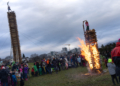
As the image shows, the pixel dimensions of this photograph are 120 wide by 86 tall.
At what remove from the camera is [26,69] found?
13703 millimetres

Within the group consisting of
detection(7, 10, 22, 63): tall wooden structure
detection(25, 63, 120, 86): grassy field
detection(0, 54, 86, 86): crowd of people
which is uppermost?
detection(7, 10, 22, 63): tall wooden structure

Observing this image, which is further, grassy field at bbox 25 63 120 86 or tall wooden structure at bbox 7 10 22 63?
tall wooden structure at bbox 7 10 22 63

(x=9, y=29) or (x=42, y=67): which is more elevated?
→ (x=9, y=29)

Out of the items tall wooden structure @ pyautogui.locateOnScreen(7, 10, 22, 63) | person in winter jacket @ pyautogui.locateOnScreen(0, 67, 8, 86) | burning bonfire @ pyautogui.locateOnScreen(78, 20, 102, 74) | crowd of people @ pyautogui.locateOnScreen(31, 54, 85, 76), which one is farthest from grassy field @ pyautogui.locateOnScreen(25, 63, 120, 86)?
tall wooden structure @ pyautogui.locateOnScreen(7, 10, 22, 63)

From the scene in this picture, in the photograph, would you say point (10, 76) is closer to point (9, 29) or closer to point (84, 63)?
point (9, 29)

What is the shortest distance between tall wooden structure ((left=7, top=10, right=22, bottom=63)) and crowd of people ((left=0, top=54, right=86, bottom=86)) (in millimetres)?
1026

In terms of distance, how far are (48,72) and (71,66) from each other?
4.17m

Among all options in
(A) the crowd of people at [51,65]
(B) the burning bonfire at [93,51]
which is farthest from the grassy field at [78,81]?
(A) the crowd of people at [51,65]

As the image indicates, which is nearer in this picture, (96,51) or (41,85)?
(41,85)

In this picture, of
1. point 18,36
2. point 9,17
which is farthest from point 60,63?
point 9,17

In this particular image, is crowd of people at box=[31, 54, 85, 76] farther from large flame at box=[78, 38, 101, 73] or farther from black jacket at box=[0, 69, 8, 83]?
black jacket at box=[0, 69, 8, 83]

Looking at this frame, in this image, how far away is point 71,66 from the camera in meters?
19.0

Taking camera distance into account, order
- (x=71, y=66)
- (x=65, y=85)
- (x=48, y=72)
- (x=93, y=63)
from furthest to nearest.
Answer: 1. (x=71, y=66)
2. (x=48, y=72)
3. (x=93, y=63)
4. (x=65, y=85)

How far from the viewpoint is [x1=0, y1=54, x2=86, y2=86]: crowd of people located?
30.6ft
